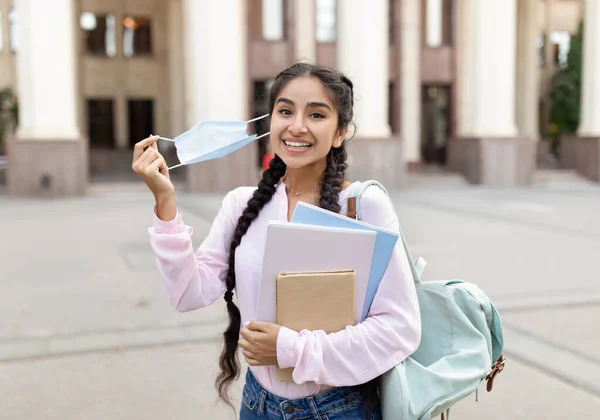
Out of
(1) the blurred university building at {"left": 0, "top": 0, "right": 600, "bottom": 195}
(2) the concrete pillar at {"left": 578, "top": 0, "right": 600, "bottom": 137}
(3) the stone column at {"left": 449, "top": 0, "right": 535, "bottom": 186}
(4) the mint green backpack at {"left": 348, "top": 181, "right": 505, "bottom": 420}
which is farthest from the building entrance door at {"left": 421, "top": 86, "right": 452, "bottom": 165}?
(4) the mint green backpack at {"left": 348, "top": 181, "right": 505, "bottom": 420}

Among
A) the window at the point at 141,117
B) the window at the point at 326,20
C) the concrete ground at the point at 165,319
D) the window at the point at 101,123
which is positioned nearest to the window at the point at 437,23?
the window at the point at 326,20

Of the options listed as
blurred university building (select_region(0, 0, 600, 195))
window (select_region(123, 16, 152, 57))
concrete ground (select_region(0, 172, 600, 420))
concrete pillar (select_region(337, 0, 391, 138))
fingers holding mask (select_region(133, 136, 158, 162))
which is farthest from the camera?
window (select_region(123, 16, 152, 57))

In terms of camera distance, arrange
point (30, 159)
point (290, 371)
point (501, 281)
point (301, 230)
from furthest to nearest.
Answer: point (30, 159), point (501, 281), point (290, 371), point (301, 230)

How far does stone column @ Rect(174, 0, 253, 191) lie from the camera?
18.0 meters

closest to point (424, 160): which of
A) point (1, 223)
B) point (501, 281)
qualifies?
point (1, 223)

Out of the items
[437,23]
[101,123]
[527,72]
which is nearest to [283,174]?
[437,23]

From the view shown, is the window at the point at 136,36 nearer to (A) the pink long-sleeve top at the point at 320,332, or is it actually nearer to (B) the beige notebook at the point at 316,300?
(A) the pink long-sleeve top at the point at 320,332

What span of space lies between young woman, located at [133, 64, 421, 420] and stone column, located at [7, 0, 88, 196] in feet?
52.3

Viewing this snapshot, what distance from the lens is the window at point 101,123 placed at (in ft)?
91.8

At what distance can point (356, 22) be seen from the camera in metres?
18.8

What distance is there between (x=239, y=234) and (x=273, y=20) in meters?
21.9

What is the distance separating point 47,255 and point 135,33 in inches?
844

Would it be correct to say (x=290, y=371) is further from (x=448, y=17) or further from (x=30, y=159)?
(x=448, y=17)

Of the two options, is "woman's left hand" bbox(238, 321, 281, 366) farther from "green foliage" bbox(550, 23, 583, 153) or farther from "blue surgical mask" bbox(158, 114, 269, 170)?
"green foliage" bbox(550, 23, 583, 153)
